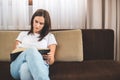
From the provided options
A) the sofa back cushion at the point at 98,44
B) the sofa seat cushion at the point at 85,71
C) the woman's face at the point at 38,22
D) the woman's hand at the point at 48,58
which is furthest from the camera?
the sofa back cushion at the point at 98,44

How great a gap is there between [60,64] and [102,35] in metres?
0.69

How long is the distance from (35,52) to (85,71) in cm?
55

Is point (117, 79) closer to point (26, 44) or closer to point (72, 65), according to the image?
point (72, 65)

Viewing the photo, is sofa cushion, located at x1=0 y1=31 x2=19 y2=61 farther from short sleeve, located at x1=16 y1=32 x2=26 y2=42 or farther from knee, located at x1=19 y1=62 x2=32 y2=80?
knee, located at x1=19 y1=62 x2=32 y2=80

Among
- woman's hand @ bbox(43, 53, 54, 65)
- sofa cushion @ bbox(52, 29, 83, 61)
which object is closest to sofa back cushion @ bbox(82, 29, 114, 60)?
sofa cushion @ bbox(52, 29, 83, 61)

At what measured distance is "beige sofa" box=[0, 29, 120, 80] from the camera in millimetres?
2268

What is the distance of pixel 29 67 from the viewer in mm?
2061

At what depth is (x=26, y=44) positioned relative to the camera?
259cm

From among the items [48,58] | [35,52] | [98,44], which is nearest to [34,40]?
[48,58]

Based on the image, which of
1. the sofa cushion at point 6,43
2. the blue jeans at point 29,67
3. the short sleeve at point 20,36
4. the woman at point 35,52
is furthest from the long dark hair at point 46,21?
the blue jeans at point 29,67

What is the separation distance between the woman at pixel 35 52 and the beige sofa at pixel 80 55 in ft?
0.49

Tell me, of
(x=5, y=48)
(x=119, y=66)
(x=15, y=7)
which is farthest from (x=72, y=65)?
(x=15, y=7)

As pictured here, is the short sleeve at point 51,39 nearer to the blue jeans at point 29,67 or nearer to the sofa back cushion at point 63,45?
the sofa back cushion at point 63,45

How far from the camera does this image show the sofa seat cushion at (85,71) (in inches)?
87.1
